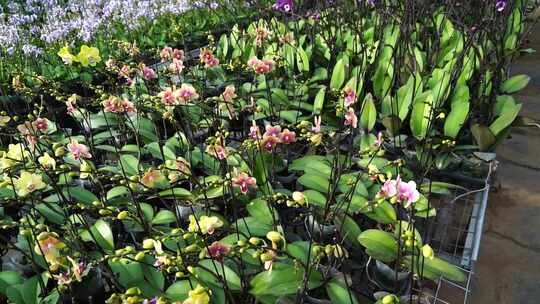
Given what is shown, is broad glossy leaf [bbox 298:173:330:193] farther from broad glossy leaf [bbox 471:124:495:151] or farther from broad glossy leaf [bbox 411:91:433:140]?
broad glossy leaf [bbox 471:124:495:151]

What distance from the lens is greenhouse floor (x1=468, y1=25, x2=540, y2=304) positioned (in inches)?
65.2

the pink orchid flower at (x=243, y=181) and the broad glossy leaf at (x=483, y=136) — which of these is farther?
the broad glossy leaf at (x=483, y=136)

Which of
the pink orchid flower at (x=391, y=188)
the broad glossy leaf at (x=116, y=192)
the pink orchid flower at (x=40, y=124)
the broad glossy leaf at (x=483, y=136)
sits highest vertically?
the pink orchid flower at (x=391, y=188)

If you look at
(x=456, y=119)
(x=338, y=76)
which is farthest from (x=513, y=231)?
(x=338, y=76)

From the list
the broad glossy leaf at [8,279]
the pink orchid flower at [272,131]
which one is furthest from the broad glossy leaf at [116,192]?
the pink orchid flower at [272,131]

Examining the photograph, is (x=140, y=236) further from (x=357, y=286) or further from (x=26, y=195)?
(x=357, y=286)

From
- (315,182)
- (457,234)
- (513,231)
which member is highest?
(315,182)

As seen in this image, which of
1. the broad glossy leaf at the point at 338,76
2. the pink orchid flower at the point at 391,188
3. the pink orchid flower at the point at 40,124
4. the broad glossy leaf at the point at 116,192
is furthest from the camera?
the broad glossy leaf at the point at 338,76

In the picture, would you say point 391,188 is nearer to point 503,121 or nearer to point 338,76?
point 503,121

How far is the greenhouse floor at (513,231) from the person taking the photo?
166cm

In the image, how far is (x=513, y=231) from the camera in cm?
194

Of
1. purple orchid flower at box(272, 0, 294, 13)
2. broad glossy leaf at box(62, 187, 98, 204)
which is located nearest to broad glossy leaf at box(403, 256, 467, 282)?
broad glossy leaf at box(62, 187, 98, 204)

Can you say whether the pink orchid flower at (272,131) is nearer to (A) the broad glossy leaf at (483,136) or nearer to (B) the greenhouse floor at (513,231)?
(A) the broad glossy leaf at (483,136)

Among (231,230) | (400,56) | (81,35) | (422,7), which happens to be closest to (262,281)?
(231,230)
